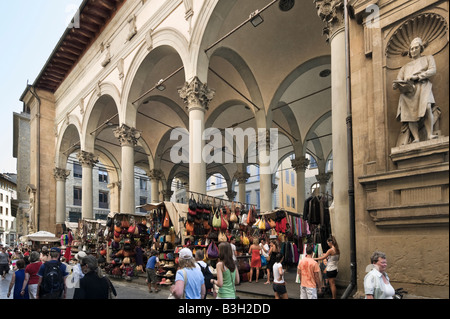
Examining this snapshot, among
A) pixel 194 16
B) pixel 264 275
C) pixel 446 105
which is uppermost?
pixel 194 16

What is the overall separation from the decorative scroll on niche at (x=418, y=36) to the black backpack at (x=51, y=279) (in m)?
6.65

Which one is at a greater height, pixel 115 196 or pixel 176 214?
pixel 115 196

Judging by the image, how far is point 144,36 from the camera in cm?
1421

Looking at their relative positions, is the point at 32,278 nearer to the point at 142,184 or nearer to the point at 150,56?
the point at 150,56

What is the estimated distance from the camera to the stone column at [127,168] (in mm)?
14336

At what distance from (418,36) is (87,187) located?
664 inches

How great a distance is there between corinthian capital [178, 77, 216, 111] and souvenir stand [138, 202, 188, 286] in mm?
3365

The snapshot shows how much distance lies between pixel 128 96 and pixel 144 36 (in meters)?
2.66

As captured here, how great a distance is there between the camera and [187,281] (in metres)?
4.04

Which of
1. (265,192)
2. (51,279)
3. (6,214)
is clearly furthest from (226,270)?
(6,214)

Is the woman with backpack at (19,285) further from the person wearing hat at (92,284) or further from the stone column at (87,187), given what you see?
the stone column at (87,187)

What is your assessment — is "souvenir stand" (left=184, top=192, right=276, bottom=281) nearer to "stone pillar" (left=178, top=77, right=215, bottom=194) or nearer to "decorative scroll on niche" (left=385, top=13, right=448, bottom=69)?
"stone pillar" (left=178, top=77, right=215, bottom=194)

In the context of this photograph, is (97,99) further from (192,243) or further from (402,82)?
(402,82)

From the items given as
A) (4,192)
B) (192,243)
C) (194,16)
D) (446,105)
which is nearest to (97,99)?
(194,16)
